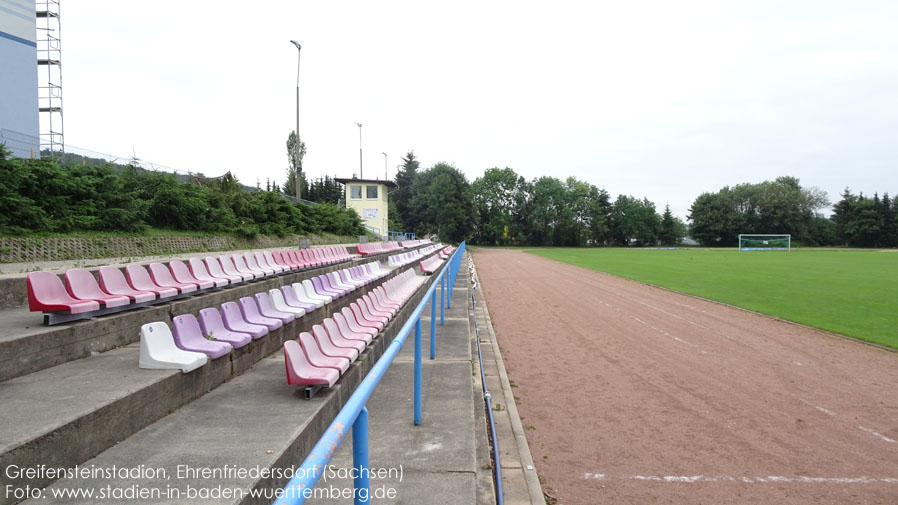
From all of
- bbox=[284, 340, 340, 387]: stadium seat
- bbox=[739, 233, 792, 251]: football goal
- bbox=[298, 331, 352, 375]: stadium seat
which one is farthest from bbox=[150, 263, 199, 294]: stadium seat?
bbox=[739, 233, 792, 251]: football goal

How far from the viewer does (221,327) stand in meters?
5.24

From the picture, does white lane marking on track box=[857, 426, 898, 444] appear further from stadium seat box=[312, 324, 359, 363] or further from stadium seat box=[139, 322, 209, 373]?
stadium seat box=[139, 322, 209, 373]

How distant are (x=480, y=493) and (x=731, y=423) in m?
3.80

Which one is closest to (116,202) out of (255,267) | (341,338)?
(255,267)

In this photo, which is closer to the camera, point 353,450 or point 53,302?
point 353,450

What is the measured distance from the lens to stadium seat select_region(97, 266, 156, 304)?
5.67 metres

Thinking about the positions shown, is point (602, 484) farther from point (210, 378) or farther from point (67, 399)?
point (67, 399)

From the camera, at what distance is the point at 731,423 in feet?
18.7

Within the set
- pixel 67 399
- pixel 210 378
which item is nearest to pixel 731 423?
pixel 210 378

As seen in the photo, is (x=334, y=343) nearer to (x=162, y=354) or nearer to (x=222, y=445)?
(x=162, y=354)

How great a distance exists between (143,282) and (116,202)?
633 centimetres

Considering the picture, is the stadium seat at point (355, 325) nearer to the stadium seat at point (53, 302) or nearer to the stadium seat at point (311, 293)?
the stadium seat at point (311, 293)

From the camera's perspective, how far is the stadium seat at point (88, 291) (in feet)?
17.2

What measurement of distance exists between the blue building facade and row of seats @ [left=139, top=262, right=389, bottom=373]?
24226 millimetres
